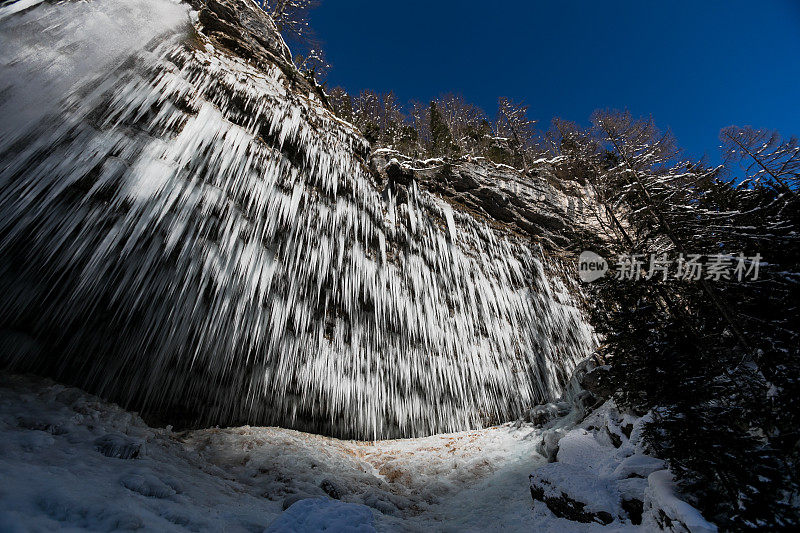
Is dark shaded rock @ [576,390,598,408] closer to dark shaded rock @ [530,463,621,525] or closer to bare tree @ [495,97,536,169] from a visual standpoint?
dark shaded rock @ [530,463,621,525]

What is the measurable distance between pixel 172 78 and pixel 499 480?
35.8 feet

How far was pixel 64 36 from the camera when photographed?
18.4 feet

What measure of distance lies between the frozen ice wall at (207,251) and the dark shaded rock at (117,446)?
6.59 ft

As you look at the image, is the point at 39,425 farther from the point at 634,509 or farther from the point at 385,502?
the point at 634,509

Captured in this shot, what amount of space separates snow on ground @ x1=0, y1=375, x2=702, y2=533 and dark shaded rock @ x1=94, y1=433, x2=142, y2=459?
0.01 m

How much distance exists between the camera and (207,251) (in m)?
6.66

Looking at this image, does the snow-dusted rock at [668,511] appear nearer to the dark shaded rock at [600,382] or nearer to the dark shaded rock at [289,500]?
the dark shaded rock at [600,382]

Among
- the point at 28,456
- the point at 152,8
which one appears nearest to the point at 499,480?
the point at 28,456

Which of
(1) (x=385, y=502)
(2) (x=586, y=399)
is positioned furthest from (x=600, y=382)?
(1) (x=385, y=502)

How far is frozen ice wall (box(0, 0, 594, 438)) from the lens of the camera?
518cm

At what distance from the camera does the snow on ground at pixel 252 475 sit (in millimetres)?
2807

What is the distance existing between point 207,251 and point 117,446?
3.56 m

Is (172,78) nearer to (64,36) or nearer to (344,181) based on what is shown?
(64,36)

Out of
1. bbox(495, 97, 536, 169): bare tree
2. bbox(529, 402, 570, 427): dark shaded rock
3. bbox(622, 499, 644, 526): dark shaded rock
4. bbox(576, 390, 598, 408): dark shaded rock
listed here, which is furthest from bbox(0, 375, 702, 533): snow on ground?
bbox(495, 97, 536, 169): bare tree
